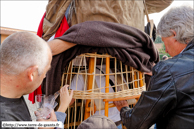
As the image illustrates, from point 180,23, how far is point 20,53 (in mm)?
751

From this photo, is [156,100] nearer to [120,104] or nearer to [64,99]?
[120,104]

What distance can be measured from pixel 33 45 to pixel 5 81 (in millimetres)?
151

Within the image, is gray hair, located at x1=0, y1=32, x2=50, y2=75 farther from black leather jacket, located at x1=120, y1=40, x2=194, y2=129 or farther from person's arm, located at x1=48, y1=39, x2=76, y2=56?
black leather jacket, located at x1=120, y1=40, x2=194, y2=129

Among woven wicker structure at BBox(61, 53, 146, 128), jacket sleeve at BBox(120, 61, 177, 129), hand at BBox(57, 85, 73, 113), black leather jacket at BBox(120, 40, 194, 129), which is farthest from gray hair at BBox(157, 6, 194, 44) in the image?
hand at BBox(57, 85, 73, 113)

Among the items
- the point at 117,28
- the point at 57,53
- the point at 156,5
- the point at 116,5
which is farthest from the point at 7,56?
the point at 156,5

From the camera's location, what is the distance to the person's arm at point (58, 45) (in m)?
0.92

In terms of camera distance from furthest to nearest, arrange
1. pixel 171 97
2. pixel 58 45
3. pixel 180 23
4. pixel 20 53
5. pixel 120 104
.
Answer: pixel 120 104, pixel 58 45, pixel 180 23, pixel 171 97, pixel 20 53

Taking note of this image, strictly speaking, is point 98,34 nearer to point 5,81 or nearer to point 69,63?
point 69,63

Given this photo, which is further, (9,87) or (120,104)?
(120,104)

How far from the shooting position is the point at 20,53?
547 mm

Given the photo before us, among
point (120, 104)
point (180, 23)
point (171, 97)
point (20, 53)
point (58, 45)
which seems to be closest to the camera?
point (20, 53)

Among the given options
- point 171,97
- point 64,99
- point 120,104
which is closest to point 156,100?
point 171,97

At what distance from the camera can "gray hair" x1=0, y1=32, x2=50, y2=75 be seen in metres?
0.54

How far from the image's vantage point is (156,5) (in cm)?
137
